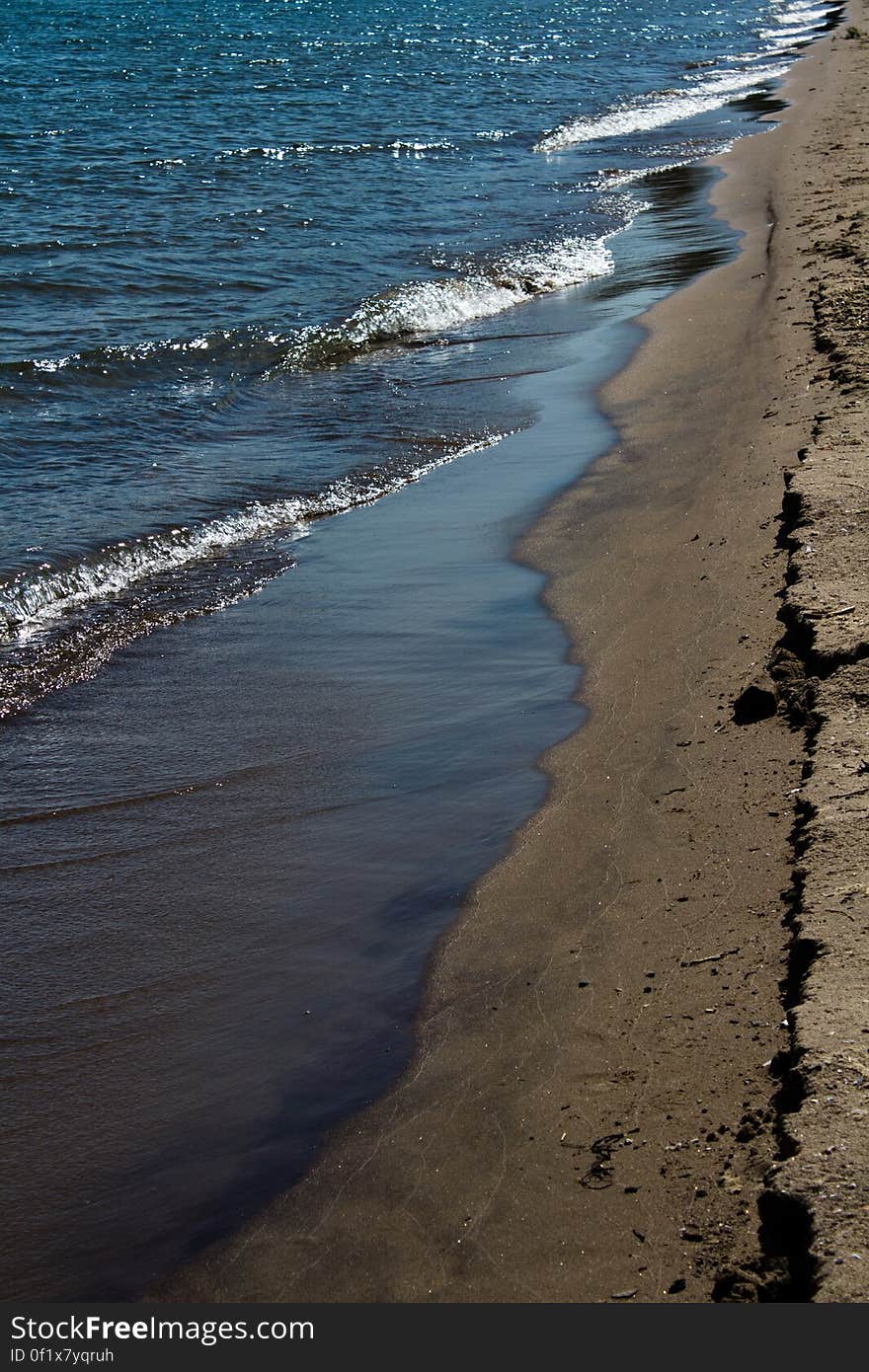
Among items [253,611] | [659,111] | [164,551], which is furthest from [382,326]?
[659,111]

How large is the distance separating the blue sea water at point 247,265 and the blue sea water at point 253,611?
0.05m

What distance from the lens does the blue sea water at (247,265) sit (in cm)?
745

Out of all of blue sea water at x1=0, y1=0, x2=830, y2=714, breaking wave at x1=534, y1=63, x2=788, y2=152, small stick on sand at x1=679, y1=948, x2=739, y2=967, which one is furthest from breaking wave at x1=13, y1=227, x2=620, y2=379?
small stick on sand at x1=679, y1=948, x2=739, y2=967

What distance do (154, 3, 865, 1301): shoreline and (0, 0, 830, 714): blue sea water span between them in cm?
269

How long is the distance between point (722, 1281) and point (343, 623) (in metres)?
4.07

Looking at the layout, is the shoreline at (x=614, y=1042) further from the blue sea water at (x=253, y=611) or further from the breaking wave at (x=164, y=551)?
the breaking wave at (x=164, y=551)

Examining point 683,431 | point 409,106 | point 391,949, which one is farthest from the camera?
point 409,106

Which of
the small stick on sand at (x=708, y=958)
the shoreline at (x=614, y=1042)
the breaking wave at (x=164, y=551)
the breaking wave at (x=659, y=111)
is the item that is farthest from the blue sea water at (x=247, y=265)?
the small stick on sand at (x=708, y=958)

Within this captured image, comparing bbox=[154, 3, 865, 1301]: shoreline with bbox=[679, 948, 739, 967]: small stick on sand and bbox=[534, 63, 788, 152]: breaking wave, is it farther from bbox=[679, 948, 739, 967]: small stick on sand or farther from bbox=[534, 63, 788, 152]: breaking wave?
bbox=[534, 63, 788, 152]: breaking wave

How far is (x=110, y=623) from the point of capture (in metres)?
6.49

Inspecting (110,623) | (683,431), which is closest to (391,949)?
(110,623)

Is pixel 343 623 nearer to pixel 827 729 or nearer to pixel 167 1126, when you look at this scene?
pixel 827 729

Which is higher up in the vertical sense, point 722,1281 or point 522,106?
point 522,106

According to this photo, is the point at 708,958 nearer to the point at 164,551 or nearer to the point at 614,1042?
the point at 614,1042
